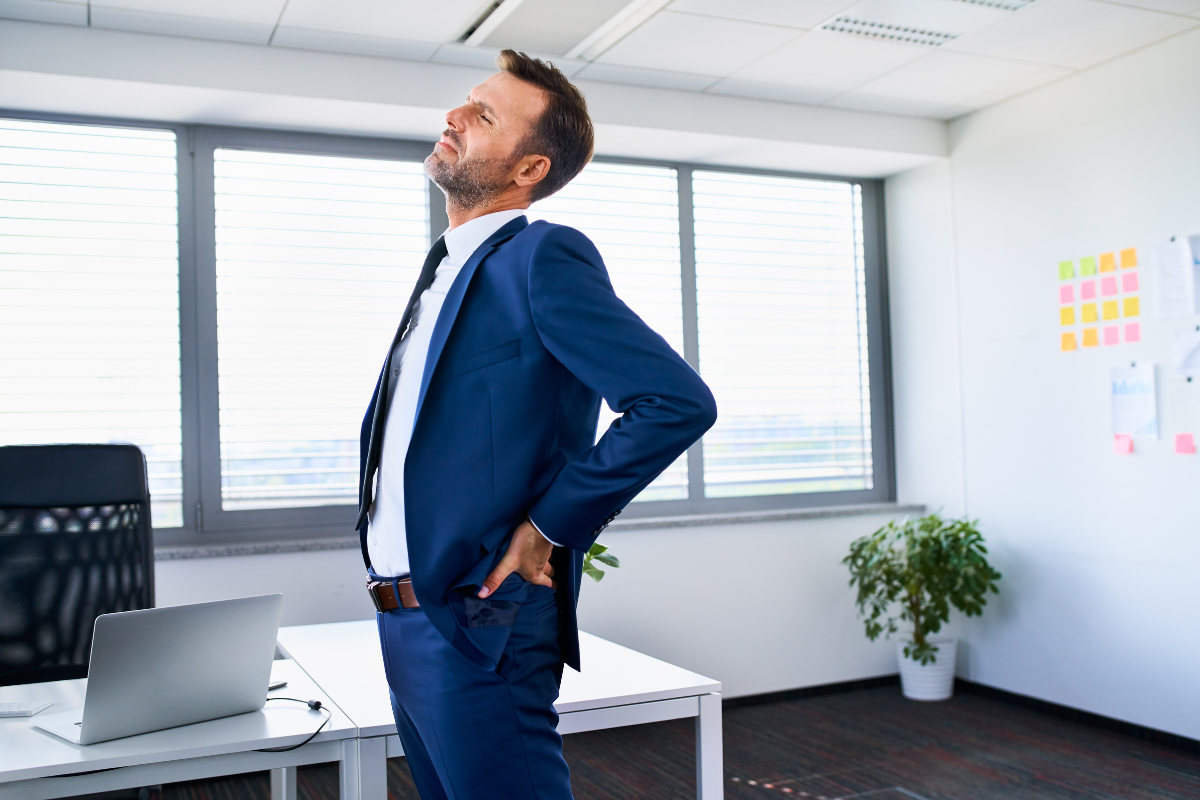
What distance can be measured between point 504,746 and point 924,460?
12.8 feet

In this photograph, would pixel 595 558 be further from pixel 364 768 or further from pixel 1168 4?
pixel 1168 4

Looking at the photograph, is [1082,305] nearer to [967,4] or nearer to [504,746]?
[967,4]

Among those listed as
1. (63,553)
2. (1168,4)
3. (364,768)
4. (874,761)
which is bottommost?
(874,761)

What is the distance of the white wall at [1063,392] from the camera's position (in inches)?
142

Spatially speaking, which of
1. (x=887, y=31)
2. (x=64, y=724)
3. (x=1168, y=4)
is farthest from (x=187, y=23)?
(x=1168, y=4)

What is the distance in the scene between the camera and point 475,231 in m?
1.37

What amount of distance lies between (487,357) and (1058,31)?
10.2 ft

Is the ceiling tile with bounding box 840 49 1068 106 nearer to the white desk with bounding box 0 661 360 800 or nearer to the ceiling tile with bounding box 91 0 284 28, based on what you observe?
the ceiling tile with bounding box 91 0 284 28

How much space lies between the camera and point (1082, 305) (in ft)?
12.9

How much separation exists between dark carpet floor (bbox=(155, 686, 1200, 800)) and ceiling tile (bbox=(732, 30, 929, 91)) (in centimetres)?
252

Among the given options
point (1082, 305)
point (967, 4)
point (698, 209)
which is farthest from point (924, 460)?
point (967, 4)

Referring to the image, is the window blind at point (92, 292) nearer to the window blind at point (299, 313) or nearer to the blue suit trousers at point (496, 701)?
the window blind at point (299, 313)

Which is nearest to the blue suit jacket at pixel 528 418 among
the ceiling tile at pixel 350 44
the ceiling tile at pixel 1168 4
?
the ceiling tile at pixel 350 44

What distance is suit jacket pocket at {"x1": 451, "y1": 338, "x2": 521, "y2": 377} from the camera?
1220 millimetres
